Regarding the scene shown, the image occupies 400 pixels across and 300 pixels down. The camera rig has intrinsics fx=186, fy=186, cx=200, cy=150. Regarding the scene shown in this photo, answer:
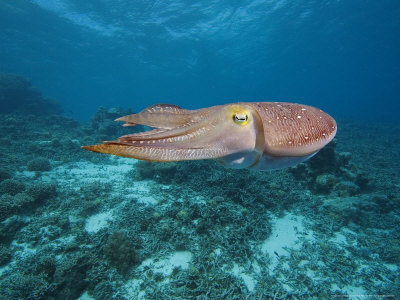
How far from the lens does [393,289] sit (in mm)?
3498

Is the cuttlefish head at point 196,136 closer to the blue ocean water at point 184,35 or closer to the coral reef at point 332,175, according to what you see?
the coral reef at point 332,175

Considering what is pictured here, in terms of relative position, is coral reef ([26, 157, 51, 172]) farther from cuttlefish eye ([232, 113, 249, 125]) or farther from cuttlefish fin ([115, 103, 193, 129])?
cuttlefish eye ([232, 113, 249, 125])

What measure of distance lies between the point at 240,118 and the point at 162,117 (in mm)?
756

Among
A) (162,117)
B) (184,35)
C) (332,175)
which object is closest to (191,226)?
(162,117)

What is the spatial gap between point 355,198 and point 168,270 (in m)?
5.85

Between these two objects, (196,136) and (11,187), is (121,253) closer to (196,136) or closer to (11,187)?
(196,136)

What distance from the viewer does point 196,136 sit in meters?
1.45

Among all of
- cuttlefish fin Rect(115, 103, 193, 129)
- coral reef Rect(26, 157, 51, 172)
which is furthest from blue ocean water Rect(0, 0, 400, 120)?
cuttlefish fin Rect(115, 103, 193, 129)

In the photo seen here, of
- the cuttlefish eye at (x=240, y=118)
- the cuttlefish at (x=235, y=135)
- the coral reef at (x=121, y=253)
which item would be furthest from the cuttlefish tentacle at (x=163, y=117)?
the coral reef at (x=121, y=253)

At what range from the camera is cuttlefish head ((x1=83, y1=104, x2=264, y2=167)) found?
117 cm

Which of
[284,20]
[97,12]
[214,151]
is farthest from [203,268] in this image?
[284,20]

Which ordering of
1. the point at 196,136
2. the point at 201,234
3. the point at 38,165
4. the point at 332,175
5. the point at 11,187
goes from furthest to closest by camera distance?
1. the point at 38,165
2. the point at 332,175
3. the point at 11,187
4. the point at 201,234
5. the point at 196,136

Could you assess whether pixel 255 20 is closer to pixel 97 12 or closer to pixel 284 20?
pixel 284 20

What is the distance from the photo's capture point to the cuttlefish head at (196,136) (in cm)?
117
